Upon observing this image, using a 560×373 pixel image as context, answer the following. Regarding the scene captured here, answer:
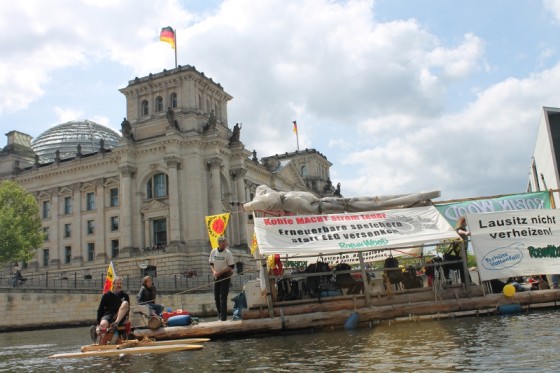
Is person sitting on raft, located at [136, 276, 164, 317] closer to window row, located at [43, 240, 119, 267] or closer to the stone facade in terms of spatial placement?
the stone facade

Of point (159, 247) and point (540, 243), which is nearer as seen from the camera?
point (540, 243)

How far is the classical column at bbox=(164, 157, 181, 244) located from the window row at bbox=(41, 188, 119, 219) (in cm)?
989

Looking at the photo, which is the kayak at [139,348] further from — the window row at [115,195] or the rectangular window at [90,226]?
the rectangular window at [90,226]

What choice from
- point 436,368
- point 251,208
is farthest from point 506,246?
point 436,368

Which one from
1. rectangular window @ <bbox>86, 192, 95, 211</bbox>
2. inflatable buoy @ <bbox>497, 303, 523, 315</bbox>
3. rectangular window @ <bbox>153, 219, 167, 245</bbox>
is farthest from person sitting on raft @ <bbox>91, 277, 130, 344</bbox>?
rectangular window @ <bbox>86, 192, 95, 211</bbox>

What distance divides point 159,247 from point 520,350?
57829 millimetres

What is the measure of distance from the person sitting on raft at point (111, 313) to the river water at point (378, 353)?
136cm

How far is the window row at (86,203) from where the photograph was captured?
230ft

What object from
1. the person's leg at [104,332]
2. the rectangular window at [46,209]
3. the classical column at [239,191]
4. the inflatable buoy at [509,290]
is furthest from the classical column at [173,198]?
the inflatable buoy at [509,290]

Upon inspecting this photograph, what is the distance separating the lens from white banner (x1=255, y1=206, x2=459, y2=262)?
15.3 m

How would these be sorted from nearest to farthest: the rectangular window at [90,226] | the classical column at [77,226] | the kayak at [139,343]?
the kayak at [139,343], the classical column at [77,226], the rectangular window at [90,226]

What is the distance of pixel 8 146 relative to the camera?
3113 inches

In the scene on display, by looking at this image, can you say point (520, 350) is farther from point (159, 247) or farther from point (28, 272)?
point (28, 272)

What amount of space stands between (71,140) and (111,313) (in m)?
77.4
